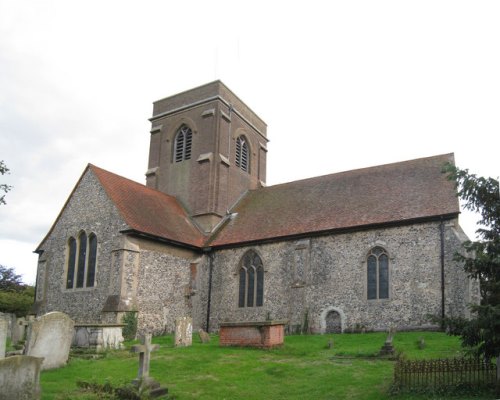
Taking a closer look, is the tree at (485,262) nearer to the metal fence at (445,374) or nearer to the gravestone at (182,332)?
the metal fence at (445,374)

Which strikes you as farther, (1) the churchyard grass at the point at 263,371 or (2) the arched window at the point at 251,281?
(2) the arched window at the point at 251,281

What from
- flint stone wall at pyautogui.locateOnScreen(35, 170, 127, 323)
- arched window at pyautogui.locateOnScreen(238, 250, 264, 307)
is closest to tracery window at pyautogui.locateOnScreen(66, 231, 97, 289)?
flint stone wall at pyautogui.locateOnScreen(35, 170, 127, 323)

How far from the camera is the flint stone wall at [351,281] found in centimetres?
1947

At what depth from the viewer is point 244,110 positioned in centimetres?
3338

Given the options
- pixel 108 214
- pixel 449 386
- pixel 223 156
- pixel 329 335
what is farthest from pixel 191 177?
pixel 449 386

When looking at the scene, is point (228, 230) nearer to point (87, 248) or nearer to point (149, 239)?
point (149, 239)

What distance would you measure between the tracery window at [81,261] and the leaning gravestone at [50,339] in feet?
29.0

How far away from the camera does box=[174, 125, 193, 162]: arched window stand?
3107 cm

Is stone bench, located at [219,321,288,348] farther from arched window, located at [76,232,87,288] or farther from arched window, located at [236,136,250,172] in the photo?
arched window, located at [236,136,250,172]

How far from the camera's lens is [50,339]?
45.8 ft

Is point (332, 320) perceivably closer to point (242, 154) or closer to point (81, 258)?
point (81, 258)

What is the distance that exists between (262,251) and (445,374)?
13.8 metres

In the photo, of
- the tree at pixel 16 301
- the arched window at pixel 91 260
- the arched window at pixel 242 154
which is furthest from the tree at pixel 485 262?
the tree at pixel 16 301

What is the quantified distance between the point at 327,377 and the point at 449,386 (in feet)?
Answer: 9.09
